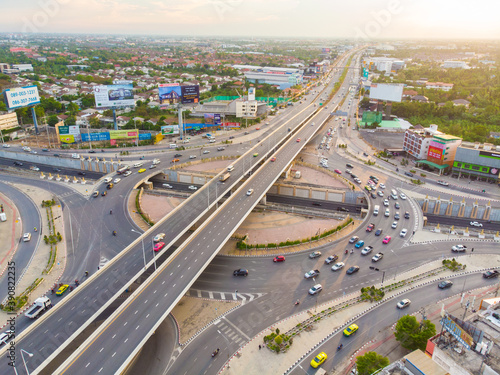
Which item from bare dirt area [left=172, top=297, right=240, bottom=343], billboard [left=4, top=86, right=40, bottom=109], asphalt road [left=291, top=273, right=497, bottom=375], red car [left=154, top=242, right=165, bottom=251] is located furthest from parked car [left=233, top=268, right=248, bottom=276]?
billboard [left=4, top=86, right=40, bottom=109]

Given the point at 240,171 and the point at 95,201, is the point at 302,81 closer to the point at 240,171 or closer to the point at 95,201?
the point at 240,171

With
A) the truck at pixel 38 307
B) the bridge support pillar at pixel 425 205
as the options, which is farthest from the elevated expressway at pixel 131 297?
the bridge support pillar at pixel 425 205

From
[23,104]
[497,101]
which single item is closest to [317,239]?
[23,104]

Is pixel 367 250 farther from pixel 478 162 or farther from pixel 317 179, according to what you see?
pixel 478 162

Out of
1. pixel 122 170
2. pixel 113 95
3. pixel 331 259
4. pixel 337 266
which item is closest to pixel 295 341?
pixel 337 266

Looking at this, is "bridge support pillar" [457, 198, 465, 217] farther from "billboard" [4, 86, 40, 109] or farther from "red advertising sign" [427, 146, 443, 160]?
"billboard" [4, 86, 40, 109]
